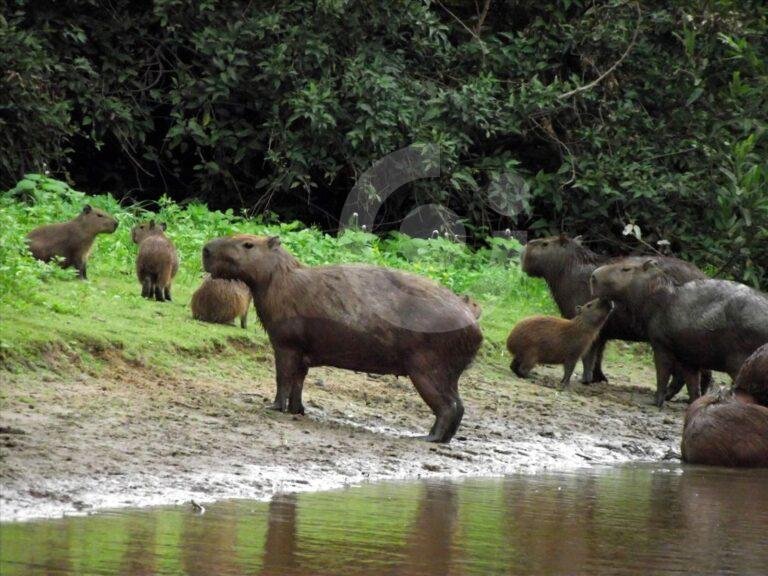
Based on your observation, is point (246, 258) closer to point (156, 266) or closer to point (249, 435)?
point (249, 435)

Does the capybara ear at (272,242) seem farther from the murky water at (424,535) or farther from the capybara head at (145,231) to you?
the capybara head at (145,231)

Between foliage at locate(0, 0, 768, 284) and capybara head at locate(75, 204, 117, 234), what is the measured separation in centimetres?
289

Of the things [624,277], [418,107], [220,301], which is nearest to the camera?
[220,301]

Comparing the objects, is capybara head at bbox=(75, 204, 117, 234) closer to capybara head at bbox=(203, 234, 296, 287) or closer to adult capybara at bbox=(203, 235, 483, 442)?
capybara head at bbox=(203, 234, 296, 287)

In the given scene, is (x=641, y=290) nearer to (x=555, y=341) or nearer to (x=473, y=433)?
(x=555, y=341)

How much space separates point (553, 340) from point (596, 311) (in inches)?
19.9

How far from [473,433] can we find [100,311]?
2676 millimetres

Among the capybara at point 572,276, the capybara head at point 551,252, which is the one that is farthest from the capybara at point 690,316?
the capybara head at point 551,252

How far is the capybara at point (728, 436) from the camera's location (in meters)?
8.86

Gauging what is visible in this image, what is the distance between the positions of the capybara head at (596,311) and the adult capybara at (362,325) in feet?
11.6

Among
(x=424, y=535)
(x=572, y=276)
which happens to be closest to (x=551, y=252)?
(x=572, y=276)

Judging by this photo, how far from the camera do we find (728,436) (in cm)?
887

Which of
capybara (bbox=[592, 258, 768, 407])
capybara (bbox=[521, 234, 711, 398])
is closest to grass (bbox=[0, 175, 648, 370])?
capybara (bbox=[521, 234, 711, 398])

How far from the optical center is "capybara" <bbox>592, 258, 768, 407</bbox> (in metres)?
11.4
